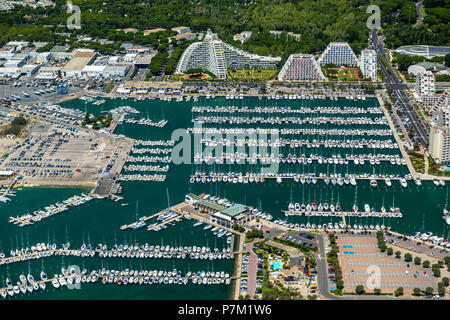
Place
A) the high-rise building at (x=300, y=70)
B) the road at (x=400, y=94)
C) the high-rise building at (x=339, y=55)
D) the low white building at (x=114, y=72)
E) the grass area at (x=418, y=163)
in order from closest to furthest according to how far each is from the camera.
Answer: the grass area at (x=418, y=163), the road at (x=400, y=94), the high-rise building at (x=300, y=70), the low white building at (x=114, y=72), the high-rise building at (x=339, y=55)

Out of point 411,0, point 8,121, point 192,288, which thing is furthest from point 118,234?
point 411,0

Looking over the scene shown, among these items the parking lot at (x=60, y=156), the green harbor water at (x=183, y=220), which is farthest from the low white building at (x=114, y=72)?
the green harbor water at (x=183, y=220)

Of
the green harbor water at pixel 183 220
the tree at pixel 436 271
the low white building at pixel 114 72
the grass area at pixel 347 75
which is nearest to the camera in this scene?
the tree at pixel 436 271

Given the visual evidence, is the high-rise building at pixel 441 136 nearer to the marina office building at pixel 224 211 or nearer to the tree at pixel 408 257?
the tree at pixel 408 257

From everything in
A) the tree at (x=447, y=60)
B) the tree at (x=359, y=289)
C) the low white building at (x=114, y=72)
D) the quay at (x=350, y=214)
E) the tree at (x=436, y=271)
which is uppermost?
the tree at (x=447, y=60)

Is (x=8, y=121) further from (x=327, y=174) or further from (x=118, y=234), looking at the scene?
(x=327, y=174)

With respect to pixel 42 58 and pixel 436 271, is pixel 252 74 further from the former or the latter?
pixel 436 271

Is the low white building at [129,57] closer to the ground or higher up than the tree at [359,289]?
higher up
